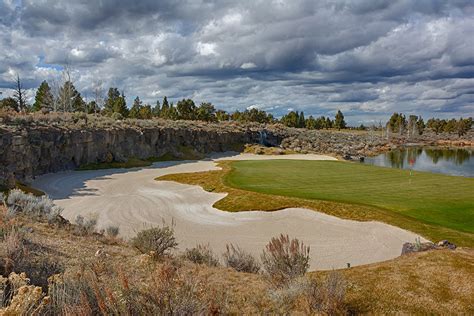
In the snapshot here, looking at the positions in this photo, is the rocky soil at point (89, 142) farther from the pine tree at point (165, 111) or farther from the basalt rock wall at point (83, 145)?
the pine tree at point (165, 111)

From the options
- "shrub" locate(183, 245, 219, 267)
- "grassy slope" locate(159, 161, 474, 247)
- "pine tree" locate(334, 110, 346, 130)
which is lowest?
"grassy slope" locate(159, 161, 474, 247)

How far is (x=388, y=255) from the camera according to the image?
13.3 m

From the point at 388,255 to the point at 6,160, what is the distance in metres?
27.1

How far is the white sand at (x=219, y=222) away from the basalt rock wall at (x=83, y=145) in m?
3.53

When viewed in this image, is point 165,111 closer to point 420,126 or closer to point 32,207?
point 32,207

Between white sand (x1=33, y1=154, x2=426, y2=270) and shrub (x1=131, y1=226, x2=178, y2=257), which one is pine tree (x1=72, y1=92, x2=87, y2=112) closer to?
white sand (x1=33, y1=154, x2=426, y2=270)

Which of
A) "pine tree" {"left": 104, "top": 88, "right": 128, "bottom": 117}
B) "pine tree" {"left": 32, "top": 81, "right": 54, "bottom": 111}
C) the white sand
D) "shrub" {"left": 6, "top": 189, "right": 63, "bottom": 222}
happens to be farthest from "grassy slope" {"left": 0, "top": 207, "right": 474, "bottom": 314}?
"pine tree" {"left": 104, "top": 88, "right": 128, "bottom": 117}

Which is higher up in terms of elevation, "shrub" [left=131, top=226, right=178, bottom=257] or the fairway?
"shrub" [left=131, top=226, right=178, bottom=257]

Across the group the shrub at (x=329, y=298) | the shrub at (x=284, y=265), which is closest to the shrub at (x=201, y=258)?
the shrub at (x=284, y=265)

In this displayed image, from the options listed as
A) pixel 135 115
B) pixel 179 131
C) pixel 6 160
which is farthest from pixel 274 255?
pixel 135 115

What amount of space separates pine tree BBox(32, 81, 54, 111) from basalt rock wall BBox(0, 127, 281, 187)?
25966 millimetres

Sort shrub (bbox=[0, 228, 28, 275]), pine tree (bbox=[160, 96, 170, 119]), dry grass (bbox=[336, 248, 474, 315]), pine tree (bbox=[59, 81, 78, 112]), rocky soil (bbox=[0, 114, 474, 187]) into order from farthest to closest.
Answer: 1. pine tree (bbox=[160, 96, 170, 119])
2. pine tree (bbox=[59, 81, 78, 112])
3. rocky soil (bbox=[0, 114, 474, 187])
4. dry grass (bbox=[336, 248, 474, 315])
5. shrub (bbox=[0, 228, 28, 275])

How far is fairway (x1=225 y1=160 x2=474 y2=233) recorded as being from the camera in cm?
1698

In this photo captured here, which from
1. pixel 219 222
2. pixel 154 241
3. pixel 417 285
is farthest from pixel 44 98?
pixel 417 285
